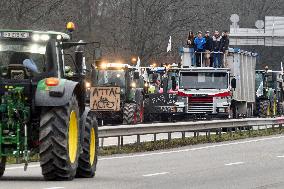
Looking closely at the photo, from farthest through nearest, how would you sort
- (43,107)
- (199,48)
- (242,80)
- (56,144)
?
(242,80) < (199,48) < (43,107) < (56,144)

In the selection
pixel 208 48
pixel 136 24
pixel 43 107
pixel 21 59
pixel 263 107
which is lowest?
pixel 263 107

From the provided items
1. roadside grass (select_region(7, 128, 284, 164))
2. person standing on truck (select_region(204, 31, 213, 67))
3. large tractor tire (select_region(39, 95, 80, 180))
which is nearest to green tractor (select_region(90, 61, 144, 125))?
person standing on truck (select_region(204, 31, 213, 67))

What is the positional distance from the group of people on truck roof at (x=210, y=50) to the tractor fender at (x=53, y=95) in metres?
26.8

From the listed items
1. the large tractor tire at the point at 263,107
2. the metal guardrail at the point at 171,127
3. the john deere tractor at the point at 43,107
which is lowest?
the large tractor tire at the point at 263,107

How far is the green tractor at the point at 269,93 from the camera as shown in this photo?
53531 millimetres

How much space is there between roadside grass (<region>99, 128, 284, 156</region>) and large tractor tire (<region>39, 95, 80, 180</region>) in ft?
31.3

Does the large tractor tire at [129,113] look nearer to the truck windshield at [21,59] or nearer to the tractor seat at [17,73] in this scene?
the truck windshield at [21,59]

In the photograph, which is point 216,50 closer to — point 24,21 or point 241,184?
point 24,21

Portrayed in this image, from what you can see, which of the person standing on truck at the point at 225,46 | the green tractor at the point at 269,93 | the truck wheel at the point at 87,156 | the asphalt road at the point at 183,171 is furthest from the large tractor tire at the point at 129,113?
the truck wheel at the point at 87,156

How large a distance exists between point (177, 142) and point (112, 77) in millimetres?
12169

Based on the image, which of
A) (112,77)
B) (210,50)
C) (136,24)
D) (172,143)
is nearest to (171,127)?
(172,143)

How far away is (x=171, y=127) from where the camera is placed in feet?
99.2

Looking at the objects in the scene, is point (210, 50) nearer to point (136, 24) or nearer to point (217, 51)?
point (217, 51)

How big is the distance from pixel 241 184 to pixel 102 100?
74.1ft
